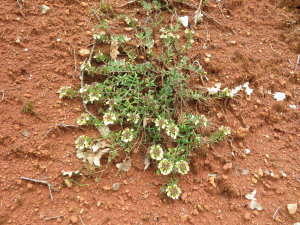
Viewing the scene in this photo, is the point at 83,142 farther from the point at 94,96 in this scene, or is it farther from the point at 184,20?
the point at 184,20

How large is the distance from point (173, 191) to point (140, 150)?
0.73 metres

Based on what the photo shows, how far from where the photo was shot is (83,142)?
8.63 feet

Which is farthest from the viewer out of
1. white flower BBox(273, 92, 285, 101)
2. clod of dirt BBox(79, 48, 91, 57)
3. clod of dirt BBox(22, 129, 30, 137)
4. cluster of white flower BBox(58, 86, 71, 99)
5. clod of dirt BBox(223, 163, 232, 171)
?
white flower BBox(273, 92, 285, 101)

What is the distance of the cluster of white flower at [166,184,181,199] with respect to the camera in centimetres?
244

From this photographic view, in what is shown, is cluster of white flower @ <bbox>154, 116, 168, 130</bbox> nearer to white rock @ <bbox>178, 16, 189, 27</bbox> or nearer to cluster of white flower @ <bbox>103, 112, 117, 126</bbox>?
cluster of white flower @ <bbox>103, 112, 117, 126</bbox>

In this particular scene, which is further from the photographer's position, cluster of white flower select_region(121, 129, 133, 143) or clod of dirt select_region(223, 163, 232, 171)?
clod of dirt select_region(223, 163, 232, 171)

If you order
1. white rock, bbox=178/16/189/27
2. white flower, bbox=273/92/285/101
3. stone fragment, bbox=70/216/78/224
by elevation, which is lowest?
stone fragment, bbox=70/216/78/224

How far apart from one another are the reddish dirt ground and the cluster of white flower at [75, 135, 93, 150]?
183mm

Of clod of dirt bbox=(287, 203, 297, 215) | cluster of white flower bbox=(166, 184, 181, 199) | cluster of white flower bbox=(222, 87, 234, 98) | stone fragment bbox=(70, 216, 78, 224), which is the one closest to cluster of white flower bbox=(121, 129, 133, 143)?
cluster of white flower bbox=(166, 184, 181, 199)

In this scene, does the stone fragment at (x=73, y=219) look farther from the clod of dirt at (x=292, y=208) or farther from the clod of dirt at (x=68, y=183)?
Answer: the clod of dirt at (x=292, y=208)

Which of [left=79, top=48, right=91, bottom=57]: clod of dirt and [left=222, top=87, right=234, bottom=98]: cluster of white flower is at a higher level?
[left=222, top=87, right=234, bottom=98]: cluster of white flower

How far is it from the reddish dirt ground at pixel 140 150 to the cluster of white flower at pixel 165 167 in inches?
10.3

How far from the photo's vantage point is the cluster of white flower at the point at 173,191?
244cm

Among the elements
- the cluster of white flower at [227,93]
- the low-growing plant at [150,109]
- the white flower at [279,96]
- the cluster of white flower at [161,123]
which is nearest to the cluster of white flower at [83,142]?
the low-growing plant at [150,109]
